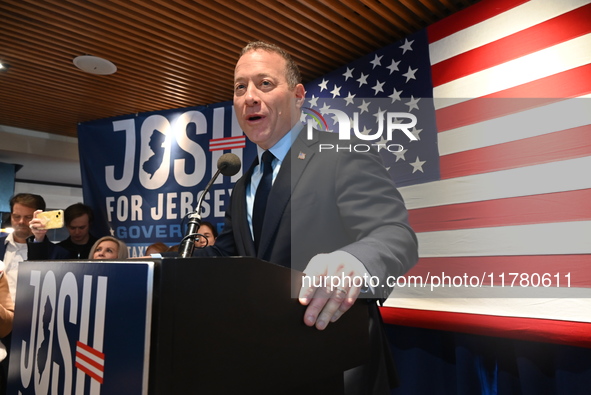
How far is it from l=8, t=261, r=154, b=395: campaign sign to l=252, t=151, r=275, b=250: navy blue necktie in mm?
427

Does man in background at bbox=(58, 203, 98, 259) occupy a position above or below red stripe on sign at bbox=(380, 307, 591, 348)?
above

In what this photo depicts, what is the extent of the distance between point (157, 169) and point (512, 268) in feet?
11.3

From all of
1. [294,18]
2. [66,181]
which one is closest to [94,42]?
[294,18]

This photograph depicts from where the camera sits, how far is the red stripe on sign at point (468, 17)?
224 cm

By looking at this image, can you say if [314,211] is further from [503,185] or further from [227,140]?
[227,140]

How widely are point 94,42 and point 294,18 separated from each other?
1.59 metres

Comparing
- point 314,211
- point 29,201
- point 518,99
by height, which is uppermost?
point 518,99

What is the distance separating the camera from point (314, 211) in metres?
0.97

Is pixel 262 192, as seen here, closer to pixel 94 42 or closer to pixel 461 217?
pixel 461 217

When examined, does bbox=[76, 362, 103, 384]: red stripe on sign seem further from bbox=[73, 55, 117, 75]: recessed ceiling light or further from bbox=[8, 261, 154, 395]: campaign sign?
bbox=[73, 55, 117, 75]: recessed ceiling light

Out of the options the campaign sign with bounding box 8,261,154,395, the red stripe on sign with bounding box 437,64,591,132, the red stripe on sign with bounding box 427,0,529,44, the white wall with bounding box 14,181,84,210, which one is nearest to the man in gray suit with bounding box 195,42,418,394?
the campaign sign with bounding box 8,261,154,395

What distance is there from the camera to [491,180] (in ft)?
7.05

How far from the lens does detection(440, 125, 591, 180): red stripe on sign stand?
1.85m

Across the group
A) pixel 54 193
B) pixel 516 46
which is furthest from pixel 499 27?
pixel 54 193
